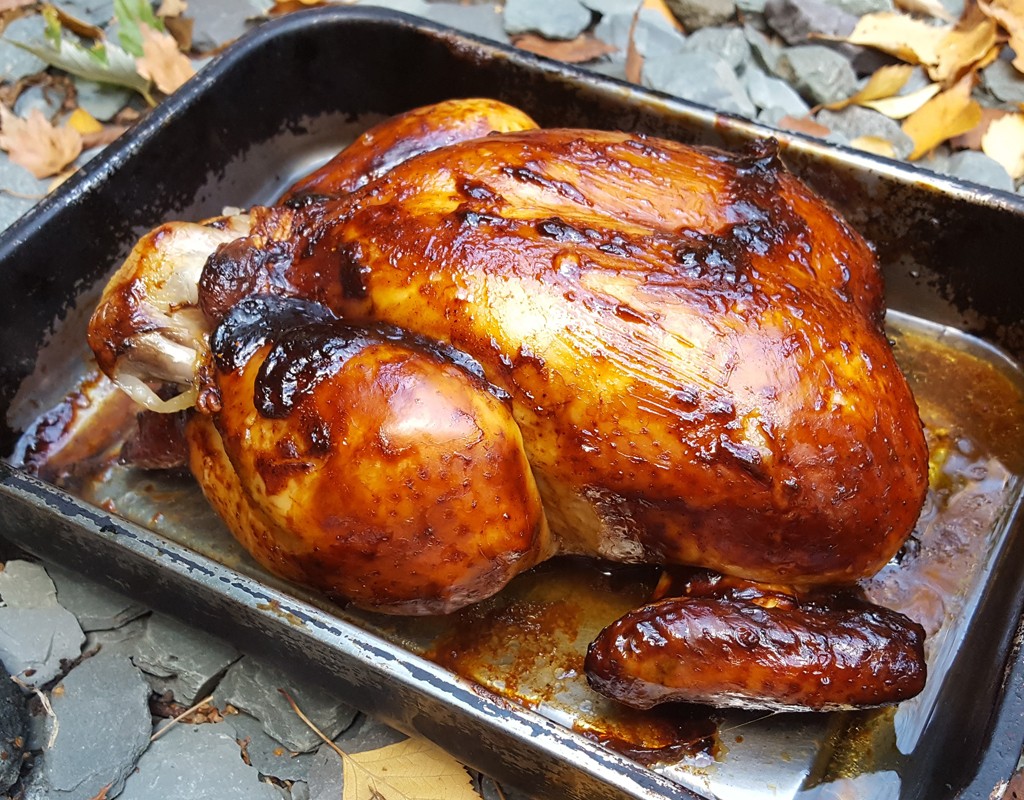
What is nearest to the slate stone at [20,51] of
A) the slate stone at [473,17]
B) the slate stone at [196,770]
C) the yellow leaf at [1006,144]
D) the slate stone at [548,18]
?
the slate stone at [473,17]

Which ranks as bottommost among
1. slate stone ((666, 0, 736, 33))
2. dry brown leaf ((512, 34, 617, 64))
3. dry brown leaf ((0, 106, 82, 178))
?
dry brown leaf ((0, 106, 82, 178))

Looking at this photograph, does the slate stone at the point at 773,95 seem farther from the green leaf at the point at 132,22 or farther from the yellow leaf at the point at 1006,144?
the green leaf at the point at 132,22


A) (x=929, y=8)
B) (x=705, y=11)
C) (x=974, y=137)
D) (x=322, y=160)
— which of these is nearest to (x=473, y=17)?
(x=705, y=11)

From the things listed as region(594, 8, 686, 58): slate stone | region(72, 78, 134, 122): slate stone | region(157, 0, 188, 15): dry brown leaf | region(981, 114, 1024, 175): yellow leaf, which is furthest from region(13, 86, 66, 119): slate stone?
region(981, 114, 1024, 175): yellow leaf

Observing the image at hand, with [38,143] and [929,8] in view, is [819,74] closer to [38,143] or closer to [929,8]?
[929,8]

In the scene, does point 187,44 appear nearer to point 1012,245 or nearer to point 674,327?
point 674,327

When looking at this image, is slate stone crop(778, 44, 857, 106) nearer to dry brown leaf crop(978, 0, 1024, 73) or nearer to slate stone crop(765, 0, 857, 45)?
slate stone crop(765, 0, 857, 45)

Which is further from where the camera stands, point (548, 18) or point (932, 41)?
point (548, 18)
